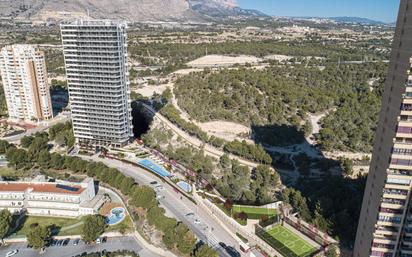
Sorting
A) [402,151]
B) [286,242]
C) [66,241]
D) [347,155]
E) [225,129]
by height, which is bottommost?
[66,241]

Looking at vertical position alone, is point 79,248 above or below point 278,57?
below

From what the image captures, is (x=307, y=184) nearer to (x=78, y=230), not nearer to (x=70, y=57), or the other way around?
(x=78, y=230)

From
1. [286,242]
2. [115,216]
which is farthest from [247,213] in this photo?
[115,216]

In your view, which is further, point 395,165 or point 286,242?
point 286,242

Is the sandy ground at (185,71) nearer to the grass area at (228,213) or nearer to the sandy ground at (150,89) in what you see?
the sandy ground at (150,89)

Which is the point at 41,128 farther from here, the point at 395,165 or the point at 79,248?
the point at 395,165

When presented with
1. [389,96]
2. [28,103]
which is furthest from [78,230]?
[28,103]

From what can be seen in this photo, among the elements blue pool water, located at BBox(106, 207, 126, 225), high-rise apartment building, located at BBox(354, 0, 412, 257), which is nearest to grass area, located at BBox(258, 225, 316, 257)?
high-rise apartment building, located at BBox(354, 0, 412, 257)

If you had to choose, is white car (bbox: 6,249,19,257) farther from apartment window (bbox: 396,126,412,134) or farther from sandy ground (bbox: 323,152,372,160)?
sandy ground (bbox: 323,152,372,160)
